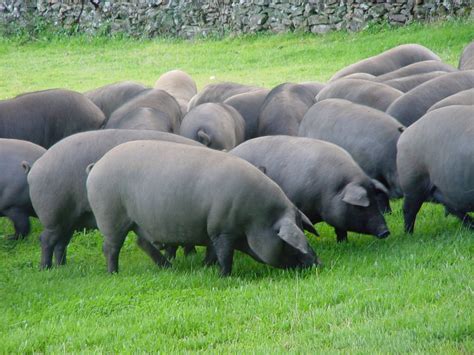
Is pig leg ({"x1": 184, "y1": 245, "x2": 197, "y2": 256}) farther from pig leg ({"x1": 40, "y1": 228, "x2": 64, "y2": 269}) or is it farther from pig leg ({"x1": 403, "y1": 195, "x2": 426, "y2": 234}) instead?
pig leg ({"x1": 403, "y1": 195, "x2": 426, "y2": 234})

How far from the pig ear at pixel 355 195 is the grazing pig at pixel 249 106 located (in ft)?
11.9

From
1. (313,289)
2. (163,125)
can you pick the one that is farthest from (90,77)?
(313,289)

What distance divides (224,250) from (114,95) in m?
5.79

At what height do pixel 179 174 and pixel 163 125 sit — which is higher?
pixel 179 174

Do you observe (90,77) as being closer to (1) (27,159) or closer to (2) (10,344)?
(1) (27,159)

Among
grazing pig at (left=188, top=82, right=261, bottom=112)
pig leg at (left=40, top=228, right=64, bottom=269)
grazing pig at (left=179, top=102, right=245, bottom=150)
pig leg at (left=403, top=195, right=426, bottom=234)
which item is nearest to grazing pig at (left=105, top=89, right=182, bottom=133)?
grazing pig at (left=179, top=102, right=245, bottom=150)

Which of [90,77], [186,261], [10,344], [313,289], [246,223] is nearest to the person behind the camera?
[10,344]

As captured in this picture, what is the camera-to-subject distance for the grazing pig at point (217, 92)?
1318 cm

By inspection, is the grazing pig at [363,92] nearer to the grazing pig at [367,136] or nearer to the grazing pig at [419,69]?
the grazing pig at [367,136]

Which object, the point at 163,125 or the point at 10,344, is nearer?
the point at 10,344

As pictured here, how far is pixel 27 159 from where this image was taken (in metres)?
9.38

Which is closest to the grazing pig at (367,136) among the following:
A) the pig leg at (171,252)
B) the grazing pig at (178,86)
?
the pig leg at (171,252)

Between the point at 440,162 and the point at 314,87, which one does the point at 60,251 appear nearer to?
the point at 440,162

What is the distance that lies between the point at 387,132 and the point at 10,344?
4683mm
